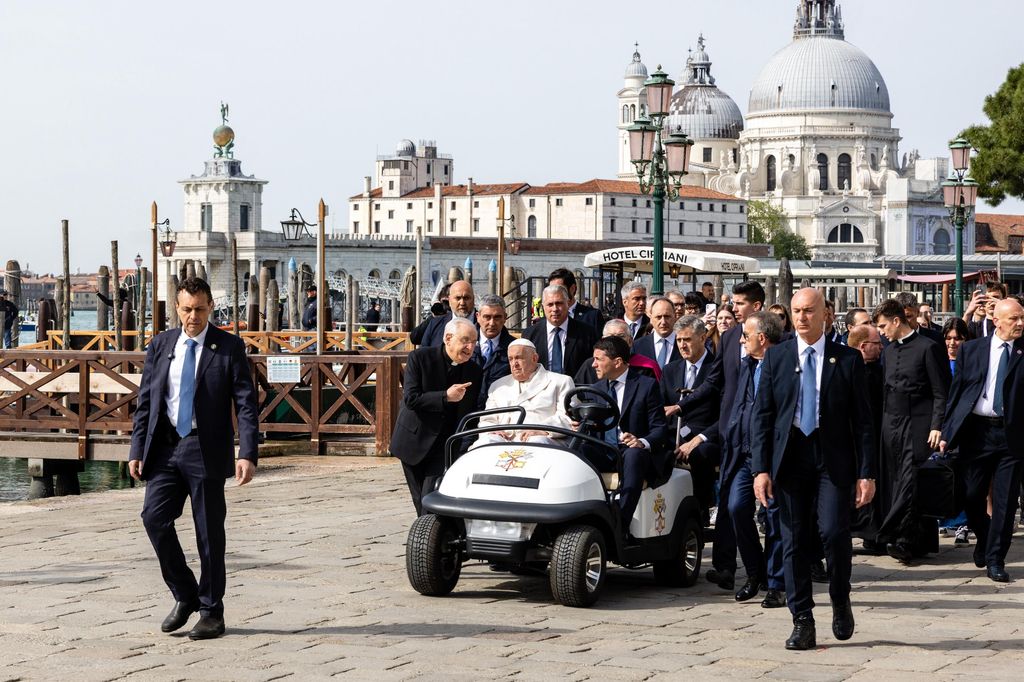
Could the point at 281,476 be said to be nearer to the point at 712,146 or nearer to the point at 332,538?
the point at 332,538

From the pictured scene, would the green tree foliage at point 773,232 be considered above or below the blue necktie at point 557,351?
above

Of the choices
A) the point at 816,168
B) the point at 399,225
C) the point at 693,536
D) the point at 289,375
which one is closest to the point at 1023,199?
the point at 289,375

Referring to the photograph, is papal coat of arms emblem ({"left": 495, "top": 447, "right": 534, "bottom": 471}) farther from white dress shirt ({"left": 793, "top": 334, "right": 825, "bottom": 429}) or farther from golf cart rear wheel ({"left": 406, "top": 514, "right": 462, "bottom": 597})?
white dress shirt ({"left": 793, "top": 334, "right": 825, "bottom": 429})

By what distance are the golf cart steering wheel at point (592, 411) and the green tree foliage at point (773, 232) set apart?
411 feet

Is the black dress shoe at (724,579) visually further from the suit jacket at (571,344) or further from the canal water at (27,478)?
the canal water at (27,478)

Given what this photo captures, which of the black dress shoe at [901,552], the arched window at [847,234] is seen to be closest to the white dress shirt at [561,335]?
the black dress shoe at [901,552]

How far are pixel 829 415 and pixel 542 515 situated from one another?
1.44m

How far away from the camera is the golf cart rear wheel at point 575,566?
307 inches

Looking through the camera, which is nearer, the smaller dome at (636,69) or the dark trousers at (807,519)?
the dark trousers at (807,519)

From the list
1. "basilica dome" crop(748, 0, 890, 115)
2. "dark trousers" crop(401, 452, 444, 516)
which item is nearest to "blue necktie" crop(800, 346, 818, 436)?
"dark trousers" crop(401, 452, 444, 516)

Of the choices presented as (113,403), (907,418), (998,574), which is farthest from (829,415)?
(113,403)

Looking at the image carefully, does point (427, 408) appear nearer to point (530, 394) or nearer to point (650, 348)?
point (530, 394)

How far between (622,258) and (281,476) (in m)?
11.7

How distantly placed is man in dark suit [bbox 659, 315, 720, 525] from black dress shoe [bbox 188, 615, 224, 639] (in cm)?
267
